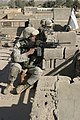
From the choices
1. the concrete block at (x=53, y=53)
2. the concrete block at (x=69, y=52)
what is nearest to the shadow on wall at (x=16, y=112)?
the concrete block at (x=53, y=53)

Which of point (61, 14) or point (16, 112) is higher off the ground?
point (16, 112)

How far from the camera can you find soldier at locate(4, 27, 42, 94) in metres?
7.14

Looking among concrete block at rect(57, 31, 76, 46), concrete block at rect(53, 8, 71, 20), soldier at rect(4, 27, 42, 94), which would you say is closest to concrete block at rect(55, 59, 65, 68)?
soldier at rect(4, 27, 42, 94)

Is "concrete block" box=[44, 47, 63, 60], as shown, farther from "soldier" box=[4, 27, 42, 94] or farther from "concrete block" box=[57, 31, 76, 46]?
"concrete block" box=[57, 31, 76, 46]

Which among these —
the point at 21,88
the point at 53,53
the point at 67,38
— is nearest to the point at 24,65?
the point at 21,88

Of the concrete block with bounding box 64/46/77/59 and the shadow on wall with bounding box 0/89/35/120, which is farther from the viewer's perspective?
the concrete block with bounding box 64/46/77/59

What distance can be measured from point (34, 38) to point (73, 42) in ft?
4.35

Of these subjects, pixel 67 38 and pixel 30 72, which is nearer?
pixel 30 72

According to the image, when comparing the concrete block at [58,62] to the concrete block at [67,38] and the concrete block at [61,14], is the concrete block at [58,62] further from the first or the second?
the concrete block at [61,14]

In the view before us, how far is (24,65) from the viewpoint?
7398mm

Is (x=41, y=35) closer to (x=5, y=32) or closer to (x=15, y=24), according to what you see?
(x=5, y=32)

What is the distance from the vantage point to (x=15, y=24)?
17.5 meters

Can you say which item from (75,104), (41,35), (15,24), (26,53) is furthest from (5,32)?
(75,104)

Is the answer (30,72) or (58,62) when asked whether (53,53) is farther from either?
(30,72)
